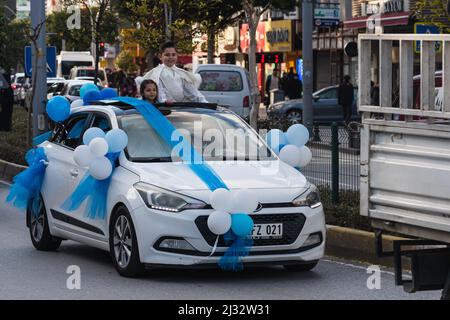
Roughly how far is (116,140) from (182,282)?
1.42 m

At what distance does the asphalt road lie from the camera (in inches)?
372

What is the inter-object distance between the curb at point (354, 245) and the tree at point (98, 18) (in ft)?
71.1

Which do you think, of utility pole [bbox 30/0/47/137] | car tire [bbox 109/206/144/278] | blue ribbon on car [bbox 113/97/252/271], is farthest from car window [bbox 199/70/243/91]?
car tire [bbox 109/206/144/278]

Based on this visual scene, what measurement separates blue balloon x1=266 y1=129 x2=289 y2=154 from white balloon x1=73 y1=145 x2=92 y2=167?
1.77 meters

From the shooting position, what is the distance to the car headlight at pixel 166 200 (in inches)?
386

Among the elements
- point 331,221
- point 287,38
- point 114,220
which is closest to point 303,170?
point 331,221

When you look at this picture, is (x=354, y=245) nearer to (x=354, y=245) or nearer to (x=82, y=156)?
(x=354, y=245)

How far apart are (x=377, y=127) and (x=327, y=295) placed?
8.74ft

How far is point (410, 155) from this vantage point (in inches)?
271

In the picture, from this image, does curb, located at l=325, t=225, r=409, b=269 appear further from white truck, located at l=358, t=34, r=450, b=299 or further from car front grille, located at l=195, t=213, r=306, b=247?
white truck, located at l=358, t=34, r=450, b=299

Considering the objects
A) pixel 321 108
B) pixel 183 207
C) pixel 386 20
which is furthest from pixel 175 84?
pixel 386 20

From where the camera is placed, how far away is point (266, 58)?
6191cm

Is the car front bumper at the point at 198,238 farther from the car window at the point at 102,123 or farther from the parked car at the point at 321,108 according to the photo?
the parked car at the point at 321,108

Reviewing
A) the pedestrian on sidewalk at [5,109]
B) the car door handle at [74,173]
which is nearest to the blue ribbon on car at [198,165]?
the car door handle at [74,173]
